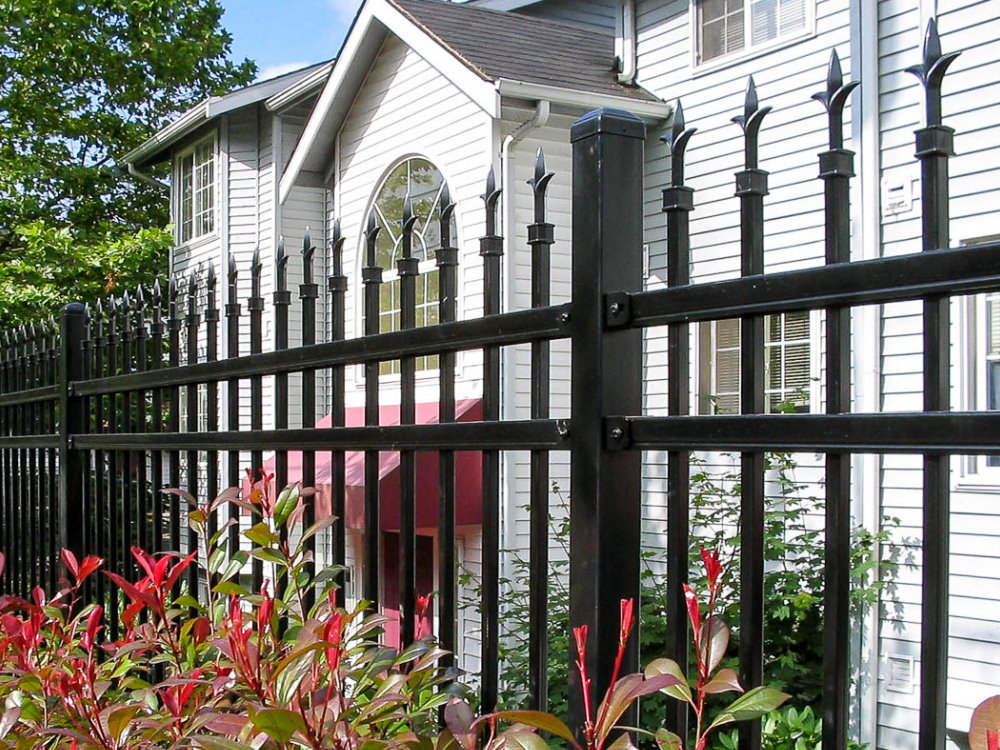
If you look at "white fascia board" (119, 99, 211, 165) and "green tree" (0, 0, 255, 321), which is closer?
"white fascia board" (119, 99, 211, 165)

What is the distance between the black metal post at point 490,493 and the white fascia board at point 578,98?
6.31 metres

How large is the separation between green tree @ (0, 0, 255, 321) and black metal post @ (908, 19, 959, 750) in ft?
56.5

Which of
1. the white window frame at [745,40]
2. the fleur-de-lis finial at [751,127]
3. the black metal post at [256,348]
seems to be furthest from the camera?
the white window frame at [745,40]

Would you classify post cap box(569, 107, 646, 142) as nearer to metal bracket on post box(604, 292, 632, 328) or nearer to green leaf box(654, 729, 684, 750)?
metal bracket on post box(604, 292, 632, 328)

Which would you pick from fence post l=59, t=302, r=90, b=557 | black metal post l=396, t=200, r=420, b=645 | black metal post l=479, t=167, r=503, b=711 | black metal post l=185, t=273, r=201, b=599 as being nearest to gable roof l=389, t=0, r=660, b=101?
fence post l=59, t=302, r=90, b=557

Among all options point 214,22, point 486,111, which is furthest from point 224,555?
point 214,22

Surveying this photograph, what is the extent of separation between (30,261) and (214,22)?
26.3 feet

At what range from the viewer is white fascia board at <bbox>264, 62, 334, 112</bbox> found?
41.8 feet

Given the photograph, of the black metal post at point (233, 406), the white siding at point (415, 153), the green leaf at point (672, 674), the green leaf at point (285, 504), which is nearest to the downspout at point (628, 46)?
the white siding at point (415, 153)

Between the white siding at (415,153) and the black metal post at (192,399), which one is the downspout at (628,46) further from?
the black metal post at (192,399)

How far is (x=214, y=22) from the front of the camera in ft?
71.8

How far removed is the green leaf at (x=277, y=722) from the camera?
55.1 inches

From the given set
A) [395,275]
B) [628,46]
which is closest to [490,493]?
[628,46]

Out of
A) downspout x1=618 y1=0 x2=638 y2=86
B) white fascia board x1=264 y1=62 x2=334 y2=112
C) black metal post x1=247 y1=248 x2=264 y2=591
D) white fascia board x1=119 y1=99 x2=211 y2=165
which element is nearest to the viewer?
black metal post x1=247 y1=248 x2=264 y2=591
